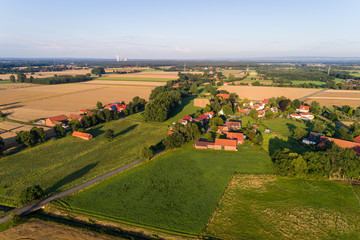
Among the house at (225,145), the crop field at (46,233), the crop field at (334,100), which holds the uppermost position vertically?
the crop field at (334,100)

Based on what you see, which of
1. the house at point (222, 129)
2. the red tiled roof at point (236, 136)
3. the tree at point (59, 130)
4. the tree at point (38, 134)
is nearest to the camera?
the tree at point (38, 134)

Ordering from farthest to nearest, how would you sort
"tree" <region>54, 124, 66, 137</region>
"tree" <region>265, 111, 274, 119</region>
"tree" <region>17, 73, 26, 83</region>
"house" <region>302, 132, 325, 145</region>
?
"tree" <region>17, 73, 26, 83</region> < "tree" <region>265, 111, 274, 119</region> < "tree" <region>54, 124, 66, 137</region> < "house" <region>302, 132, 325, 145</region>

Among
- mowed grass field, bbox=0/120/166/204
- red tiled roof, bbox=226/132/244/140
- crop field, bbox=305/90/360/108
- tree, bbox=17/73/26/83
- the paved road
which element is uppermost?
tree, bbox=17/73/26/83

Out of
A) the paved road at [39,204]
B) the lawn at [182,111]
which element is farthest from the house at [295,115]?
the paved road at [39,204]

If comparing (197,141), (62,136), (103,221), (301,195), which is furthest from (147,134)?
(301,195)

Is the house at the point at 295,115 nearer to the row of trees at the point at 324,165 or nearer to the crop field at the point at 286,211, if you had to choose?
the row of trees at the point at 324,165

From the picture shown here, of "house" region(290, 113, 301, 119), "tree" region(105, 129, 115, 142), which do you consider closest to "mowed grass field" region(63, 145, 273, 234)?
"tree" region(105, 129, 115, 142)

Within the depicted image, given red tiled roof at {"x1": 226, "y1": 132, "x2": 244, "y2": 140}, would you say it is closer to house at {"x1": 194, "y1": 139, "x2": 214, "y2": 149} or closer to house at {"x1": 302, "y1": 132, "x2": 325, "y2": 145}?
house at {"x1": 194, "y1": 139, "x2": 214, "y2": 149}

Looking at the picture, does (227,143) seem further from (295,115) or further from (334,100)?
(334,100)
